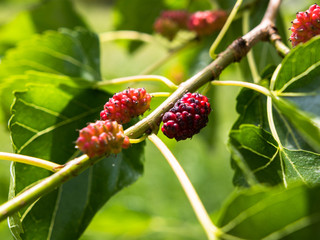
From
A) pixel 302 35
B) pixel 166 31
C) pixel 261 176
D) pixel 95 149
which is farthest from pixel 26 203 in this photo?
pixel 166 31

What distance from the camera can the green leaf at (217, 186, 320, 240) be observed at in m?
0.42

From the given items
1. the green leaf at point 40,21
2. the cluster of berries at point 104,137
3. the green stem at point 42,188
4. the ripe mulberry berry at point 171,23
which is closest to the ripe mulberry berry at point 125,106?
the cluster of berries at point 104,137

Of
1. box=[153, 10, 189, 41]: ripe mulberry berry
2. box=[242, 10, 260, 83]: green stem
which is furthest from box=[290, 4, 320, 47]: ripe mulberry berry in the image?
box=[153, 10, 189, 41]: ripe mulberry berry

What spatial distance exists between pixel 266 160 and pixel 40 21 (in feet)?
2.91

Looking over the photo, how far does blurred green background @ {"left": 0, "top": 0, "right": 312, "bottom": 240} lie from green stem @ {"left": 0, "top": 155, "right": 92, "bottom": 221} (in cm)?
66

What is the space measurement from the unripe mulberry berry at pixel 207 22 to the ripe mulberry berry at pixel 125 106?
499mm

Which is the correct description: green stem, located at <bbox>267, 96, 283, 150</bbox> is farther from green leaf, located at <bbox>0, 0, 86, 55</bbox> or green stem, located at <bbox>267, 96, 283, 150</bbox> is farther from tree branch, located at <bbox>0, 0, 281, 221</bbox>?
green leaf, located at <bbox>0, 0, 86, 55</bbox>

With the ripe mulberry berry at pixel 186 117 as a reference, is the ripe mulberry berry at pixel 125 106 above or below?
above

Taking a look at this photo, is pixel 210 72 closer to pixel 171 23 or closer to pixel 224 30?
pixel 224 30

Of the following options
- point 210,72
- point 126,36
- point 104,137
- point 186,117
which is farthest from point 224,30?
point 126,36

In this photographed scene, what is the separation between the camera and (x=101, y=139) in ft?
1.60

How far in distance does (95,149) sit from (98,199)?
0.22 meters

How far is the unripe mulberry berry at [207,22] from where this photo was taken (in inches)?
40.6

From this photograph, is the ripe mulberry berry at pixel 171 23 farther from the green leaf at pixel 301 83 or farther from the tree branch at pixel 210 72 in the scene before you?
the green leaf at pixel 301 83
